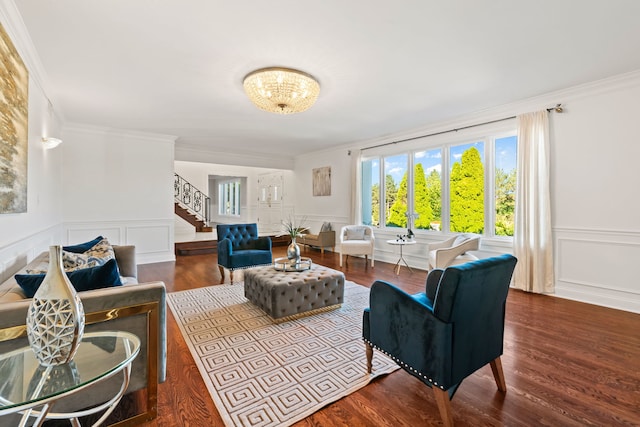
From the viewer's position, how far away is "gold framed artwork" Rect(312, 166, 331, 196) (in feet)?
25.8

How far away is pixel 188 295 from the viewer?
404 centimetres

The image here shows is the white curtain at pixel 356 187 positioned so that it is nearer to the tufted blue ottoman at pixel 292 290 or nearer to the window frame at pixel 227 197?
the tufted blue ottoman at pixel 292 290

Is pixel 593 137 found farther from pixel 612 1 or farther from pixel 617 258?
pixel 612 1

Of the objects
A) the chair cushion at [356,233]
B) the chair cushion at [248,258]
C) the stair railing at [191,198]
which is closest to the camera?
the chair cushion at [248,258]

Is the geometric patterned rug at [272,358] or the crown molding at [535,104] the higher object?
the crown molding at [535,104]

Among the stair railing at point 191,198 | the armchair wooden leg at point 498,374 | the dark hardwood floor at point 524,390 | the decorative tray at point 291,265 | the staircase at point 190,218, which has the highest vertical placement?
the stair railing at point 191,198

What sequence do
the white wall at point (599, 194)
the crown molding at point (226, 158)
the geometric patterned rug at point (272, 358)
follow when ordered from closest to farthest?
the geometric patterned rug at point (272, 358)
the white wall at point (599, 194)
the crown molding at point (226, 158)

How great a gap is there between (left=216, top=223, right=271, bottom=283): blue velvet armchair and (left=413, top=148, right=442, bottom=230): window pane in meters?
2.99

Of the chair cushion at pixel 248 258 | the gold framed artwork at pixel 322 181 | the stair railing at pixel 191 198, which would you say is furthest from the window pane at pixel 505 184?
the stair railing at pixel 191 198

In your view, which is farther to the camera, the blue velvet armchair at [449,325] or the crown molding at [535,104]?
the crown molding at [535,104]

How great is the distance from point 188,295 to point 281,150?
16.7ft

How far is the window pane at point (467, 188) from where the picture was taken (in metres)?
4.93

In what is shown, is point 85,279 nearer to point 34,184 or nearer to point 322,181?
point 34,184

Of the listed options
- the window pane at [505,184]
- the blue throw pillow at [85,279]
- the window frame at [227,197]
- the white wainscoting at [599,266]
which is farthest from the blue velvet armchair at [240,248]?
the window frame at [227,197]
